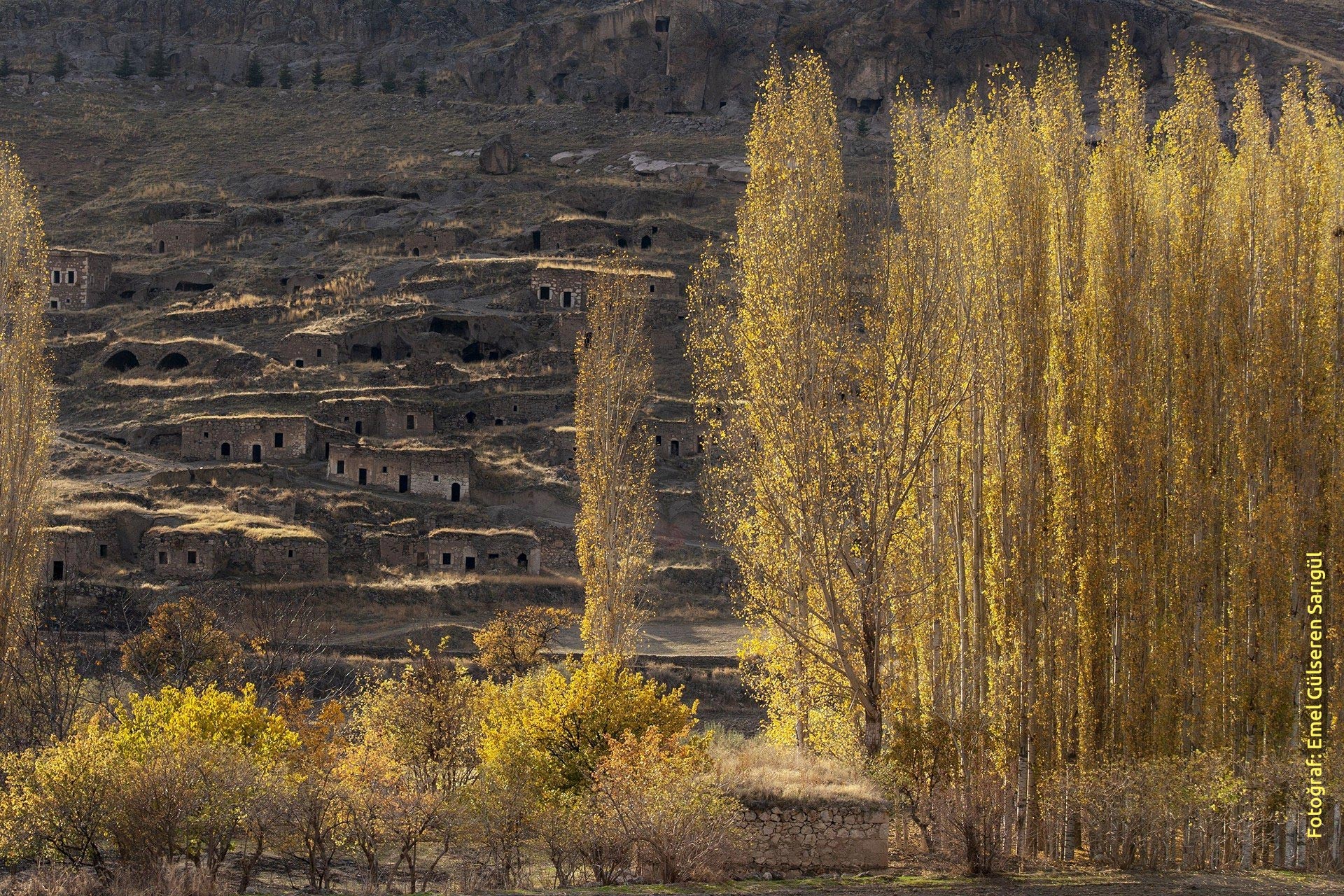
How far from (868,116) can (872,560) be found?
268 ft

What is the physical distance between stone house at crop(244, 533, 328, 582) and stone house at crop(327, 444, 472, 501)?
21.2ft

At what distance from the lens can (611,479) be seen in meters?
27.7

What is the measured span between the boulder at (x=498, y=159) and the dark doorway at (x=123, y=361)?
30.9 meters

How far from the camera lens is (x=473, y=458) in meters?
48.5

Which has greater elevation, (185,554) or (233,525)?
(233,525)

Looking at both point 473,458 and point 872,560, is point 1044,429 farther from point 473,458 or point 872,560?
point 473,458

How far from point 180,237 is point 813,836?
61125 millimetres

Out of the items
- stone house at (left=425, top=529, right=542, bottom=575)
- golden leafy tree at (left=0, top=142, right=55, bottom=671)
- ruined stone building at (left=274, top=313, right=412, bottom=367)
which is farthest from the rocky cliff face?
golden leafy tree at (left=0, top=142, right=55, bottom=671)

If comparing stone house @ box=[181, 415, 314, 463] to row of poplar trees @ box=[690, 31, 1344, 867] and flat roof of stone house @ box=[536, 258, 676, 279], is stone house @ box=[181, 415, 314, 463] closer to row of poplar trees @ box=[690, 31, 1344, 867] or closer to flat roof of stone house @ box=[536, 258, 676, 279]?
flat roof of stone house @ box=[536, 258, 676, 279]

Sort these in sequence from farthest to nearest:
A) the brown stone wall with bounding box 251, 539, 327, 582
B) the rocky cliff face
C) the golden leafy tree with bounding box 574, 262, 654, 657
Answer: the rocky cliff face, the brown stone wall with bounding box 251, 539, 327, 582, the golden leafy tree with bounding box 574, 262, 654, 657

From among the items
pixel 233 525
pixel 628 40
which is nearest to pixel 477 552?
pixel 233 525

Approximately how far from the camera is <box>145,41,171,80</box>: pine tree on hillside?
111 m

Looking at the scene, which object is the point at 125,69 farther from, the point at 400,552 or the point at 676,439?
the point at 400,552

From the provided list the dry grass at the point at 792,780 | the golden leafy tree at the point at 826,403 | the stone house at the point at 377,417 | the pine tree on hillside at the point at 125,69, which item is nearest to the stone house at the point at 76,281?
the stone house at the point at 377,417
